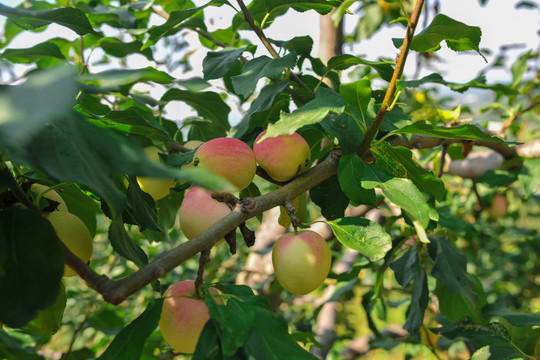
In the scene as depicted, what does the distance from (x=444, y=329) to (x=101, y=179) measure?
77 cm

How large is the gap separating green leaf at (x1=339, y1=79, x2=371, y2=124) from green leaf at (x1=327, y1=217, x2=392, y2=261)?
0.55 feet

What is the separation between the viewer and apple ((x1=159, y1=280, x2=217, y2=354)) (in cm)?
58

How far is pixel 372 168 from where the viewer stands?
2.06 ft

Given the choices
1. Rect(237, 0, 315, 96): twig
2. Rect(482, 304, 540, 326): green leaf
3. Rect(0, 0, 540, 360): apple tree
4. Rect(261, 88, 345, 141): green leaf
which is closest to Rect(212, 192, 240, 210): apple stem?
Rect(0, 0, 540, 360): apple tree

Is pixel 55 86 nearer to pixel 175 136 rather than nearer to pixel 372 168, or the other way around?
pixel 372 168

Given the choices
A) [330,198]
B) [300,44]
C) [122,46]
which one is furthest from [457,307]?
[122,46]

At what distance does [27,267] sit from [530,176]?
51.7 inches

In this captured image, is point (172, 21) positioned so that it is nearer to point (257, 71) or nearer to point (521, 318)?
point (257, 71)

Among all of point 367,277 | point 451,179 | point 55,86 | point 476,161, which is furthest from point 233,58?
point 451,179

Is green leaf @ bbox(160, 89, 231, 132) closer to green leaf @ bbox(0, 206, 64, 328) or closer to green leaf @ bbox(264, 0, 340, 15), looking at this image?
green leaf @ bbox(264, 0, 340, 15)

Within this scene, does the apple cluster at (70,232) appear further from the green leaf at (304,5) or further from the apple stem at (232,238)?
the green leaf at (304,5)

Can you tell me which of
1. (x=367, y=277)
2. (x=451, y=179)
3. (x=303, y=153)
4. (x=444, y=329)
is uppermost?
(x=303, y=153)

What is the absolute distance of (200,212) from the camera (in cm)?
61

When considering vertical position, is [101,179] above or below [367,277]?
above
